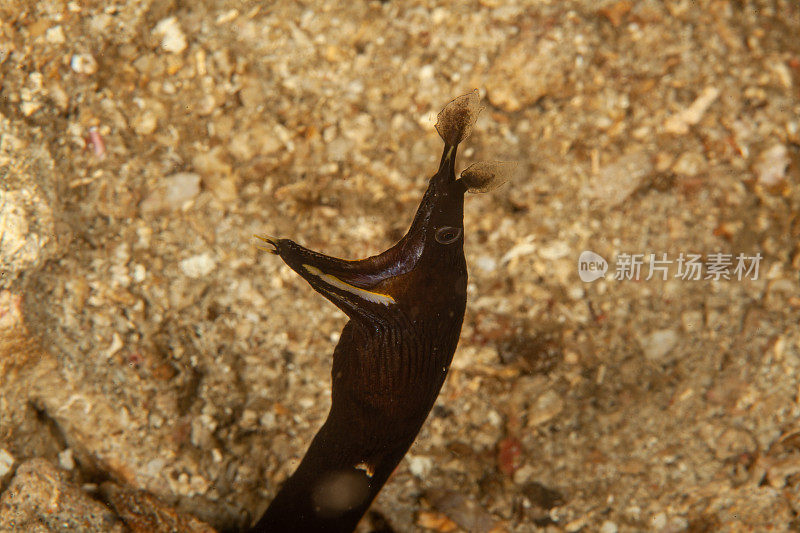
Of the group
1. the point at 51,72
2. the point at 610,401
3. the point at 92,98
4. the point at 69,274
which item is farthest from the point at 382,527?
the point at 51,72

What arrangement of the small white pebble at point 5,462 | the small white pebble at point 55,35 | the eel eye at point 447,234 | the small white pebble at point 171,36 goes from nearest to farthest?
the eel eye at point 447,234
the small white pebble at point 5,462
the small white pebble at point 55,35
the small white pebble at point 171,36

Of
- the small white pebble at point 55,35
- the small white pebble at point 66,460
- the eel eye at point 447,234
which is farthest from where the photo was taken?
the small white pebble at point 55,35

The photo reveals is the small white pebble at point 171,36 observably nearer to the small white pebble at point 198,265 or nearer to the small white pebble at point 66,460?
the small white pebble at point 198,265

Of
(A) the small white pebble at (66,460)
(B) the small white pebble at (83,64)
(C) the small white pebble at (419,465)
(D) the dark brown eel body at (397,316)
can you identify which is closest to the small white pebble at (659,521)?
(C) the small white pebble at (419,465)

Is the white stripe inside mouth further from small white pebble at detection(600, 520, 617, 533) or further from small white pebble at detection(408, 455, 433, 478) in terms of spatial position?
small white pebble at detection(600, 520, 617, 533)

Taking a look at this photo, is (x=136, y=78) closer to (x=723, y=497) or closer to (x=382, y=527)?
(x=382, y=527)

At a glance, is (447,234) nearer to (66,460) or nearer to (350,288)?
(350,288)

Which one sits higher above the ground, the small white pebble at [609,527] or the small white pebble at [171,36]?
the small white pebble at [171,36]
